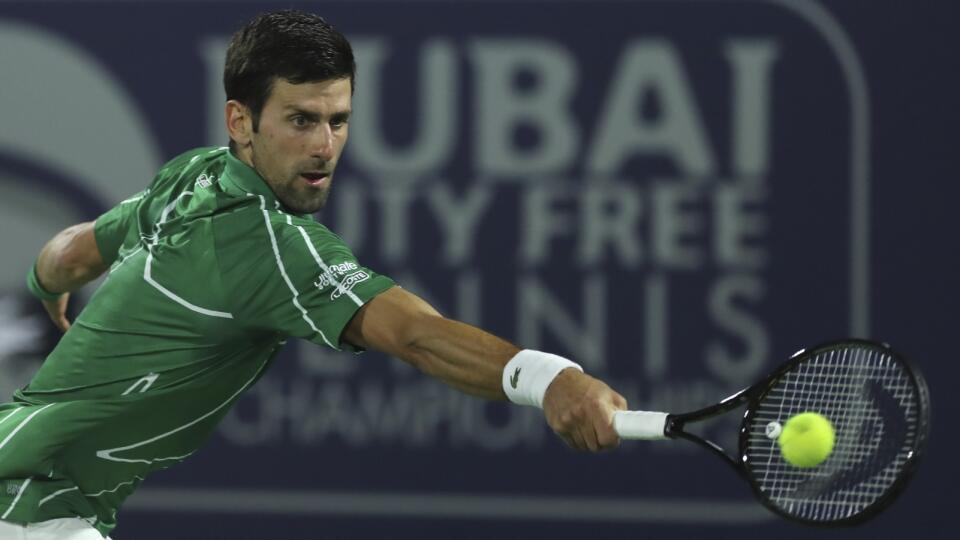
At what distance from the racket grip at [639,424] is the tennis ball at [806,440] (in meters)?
0.32

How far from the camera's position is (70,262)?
4.06 metres

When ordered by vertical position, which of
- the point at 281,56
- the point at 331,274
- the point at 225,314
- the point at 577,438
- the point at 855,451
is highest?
the point at 281,56

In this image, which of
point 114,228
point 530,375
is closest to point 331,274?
point 530,375

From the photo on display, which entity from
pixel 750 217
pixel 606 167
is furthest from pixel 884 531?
pixel 606 167

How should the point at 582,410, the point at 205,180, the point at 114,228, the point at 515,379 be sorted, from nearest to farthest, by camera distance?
the point at 582,410 → the point at 515,379 → the point at 205,180 → the point at 114,228

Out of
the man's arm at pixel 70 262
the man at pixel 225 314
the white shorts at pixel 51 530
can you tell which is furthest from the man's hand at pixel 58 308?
the white shorts at pixel 51 530

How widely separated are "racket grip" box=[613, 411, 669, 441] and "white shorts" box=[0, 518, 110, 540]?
1.24 meters

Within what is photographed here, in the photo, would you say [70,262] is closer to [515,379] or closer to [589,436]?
[515,379]

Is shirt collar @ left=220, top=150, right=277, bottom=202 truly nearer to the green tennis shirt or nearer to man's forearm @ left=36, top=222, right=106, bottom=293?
the green tennis shirt

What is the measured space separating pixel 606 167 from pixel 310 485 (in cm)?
154

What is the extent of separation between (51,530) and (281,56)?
1086 mm

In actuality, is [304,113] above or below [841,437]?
above

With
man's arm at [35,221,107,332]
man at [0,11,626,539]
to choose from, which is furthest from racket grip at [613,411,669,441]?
man's arm at [35,221,107,332]

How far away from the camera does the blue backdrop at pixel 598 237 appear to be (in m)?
5.84
